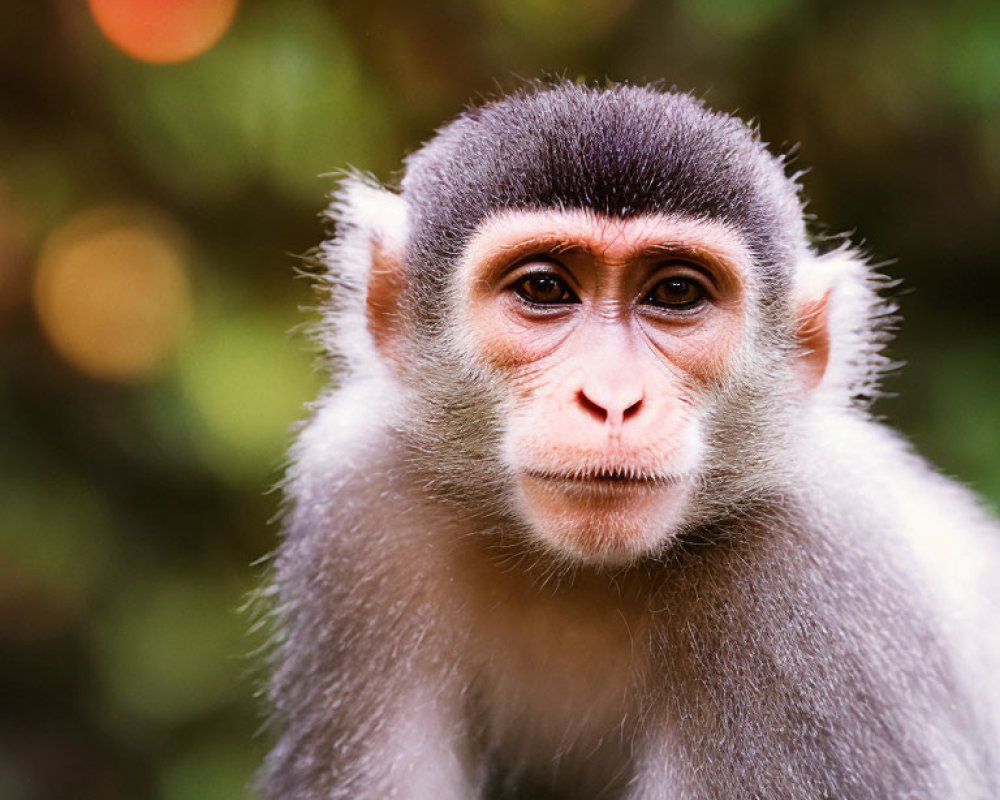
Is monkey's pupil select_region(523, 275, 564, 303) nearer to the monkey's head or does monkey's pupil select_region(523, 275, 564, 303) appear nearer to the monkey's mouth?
the monkey's head

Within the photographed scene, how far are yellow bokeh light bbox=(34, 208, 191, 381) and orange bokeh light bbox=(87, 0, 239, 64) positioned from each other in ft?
2.60

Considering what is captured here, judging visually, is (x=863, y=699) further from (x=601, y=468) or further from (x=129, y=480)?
(x=129, y=480)

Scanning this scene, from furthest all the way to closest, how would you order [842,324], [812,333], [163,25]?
[163,25], [842,324], [812,333]

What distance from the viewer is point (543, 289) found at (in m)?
2.91

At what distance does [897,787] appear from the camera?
8.86ft

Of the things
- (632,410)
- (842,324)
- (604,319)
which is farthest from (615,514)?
(842,324)

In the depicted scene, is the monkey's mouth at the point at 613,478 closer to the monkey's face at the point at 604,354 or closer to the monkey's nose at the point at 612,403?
the monkey's face at the point at 604,354

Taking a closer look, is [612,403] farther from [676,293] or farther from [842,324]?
[842,324]

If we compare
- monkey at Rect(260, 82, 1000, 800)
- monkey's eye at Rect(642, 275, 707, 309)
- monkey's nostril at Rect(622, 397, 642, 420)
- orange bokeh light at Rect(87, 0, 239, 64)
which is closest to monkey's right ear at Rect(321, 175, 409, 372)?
monkey at Rect(260, 82, 1000, 800)

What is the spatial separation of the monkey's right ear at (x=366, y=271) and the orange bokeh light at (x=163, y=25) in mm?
1540

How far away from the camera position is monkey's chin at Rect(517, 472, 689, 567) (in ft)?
8.61

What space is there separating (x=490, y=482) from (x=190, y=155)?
2.78 m

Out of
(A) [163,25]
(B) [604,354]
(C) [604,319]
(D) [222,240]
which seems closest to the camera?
(B) [604,354]

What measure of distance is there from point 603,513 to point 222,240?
3.22 meters
